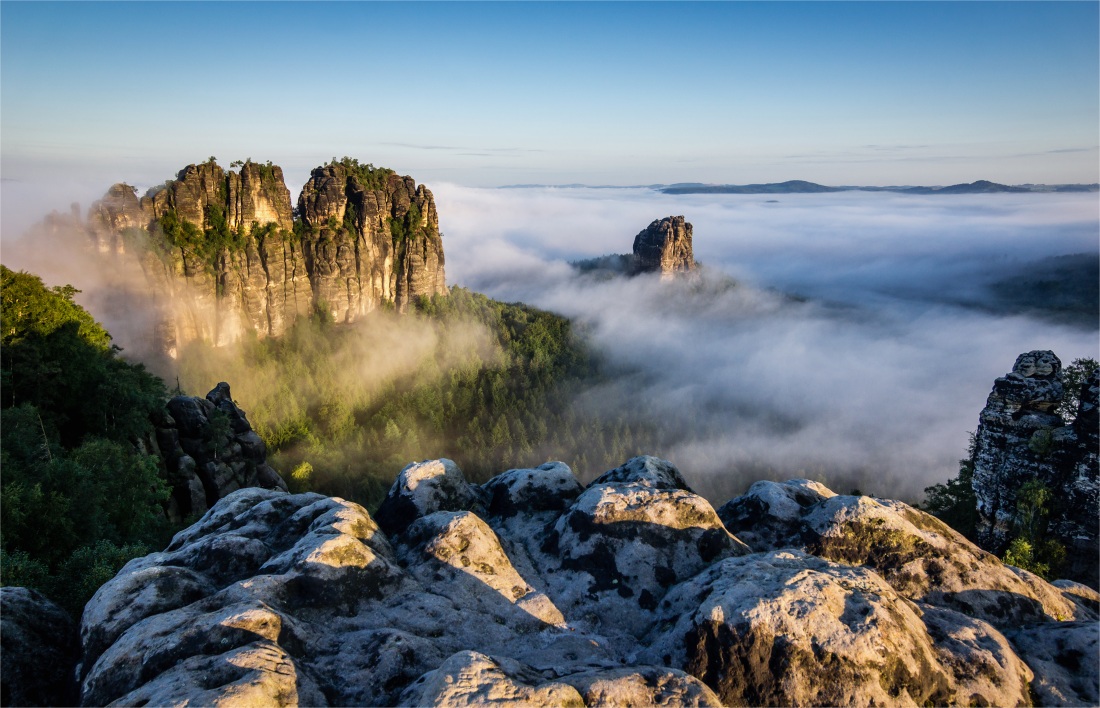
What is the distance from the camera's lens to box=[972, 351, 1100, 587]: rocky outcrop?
29516 millimetres

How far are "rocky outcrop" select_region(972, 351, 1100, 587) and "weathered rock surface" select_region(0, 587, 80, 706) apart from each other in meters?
42.3

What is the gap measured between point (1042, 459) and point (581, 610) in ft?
104

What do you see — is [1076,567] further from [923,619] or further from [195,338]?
[195,338]

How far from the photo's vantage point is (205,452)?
50250mm

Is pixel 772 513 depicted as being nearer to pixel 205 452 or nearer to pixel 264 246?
pixel 205 452

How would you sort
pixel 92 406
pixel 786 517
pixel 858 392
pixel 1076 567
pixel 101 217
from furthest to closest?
1. pixel 858 392
2. pixel 101 217
3. pixel 92 406
4. pixel 1076 567
5. pixel 786 517

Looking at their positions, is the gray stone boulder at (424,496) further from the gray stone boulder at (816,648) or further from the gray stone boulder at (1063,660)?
the gray stone boulder at (1063,660)

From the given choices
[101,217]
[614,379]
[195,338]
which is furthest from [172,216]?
[614,379]

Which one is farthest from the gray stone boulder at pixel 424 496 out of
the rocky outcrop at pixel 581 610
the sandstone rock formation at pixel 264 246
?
the sandstone rock formation at pixel 264 246

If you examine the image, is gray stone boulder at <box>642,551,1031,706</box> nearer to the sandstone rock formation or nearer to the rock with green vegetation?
the sandstone rock formation

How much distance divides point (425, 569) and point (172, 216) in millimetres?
104816

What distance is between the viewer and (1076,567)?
2992 centimetres

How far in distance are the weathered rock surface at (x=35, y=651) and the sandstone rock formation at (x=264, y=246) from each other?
9402 cm

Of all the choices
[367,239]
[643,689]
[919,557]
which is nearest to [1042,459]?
[919,557]
